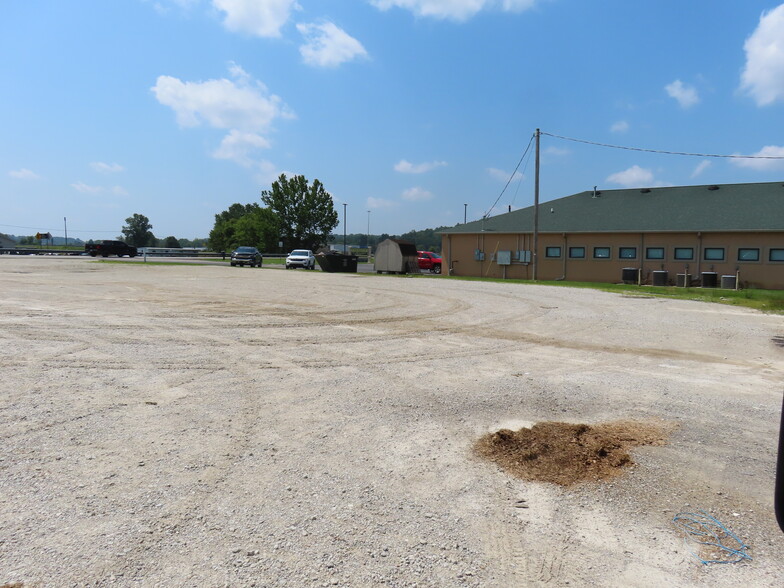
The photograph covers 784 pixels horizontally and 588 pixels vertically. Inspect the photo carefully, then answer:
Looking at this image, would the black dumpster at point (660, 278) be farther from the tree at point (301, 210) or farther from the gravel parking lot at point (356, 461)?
the tree at point (301, 210)

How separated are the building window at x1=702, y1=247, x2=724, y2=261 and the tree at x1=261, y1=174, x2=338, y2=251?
70.5 meters

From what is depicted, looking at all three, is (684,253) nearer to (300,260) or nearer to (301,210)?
(300,260)

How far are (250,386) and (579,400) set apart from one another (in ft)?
13.8

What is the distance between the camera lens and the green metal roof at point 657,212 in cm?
3175

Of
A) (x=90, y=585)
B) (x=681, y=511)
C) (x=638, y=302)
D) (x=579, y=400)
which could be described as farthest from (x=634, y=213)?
(x=90, y=585)

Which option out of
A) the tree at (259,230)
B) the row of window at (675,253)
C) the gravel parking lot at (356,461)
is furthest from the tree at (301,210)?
the gravel parking lot at (356,461)

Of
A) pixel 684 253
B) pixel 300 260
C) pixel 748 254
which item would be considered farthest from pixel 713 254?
pixel 300 260

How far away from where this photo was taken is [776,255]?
98.6ft

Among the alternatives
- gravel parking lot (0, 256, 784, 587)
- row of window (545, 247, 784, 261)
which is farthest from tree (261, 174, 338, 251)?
gravel parking lot (0, 256, 784, 587)

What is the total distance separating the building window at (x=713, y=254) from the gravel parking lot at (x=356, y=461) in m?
24.0

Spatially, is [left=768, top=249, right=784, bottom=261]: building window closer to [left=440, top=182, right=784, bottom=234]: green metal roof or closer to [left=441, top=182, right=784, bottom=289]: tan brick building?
[left=441, top=182, right=784, bottom=289]: tan brick building

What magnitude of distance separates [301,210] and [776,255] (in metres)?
74.8

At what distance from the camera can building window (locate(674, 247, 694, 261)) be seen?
3222 centimetres

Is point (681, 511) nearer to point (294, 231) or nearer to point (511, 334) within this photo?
point (511, 334)
